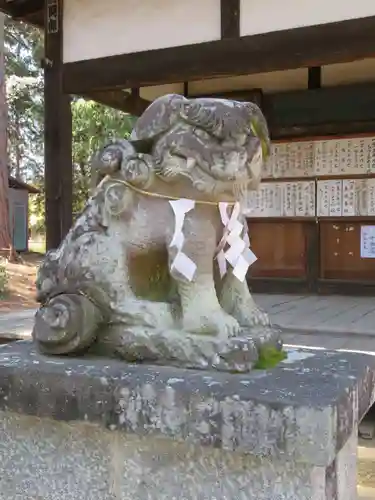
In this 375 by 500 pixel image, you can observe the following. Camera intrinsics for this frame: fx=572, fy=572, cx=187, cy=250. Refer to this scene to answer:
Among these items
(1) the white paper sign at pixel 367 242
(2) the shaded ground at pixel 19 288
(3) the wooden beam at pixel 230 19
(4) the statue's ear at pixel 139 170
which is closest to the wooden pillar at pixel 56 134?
(3) the wooden beam at pixel 230 19

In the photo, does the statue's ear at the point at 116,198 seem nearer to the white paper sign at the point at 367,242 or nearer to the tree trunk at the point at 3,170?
the white paper sign at the point at 367,242

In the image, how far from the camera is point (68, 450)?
4.81 ft

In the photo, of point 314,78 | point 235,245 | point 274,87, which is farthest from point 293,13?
point 235,245

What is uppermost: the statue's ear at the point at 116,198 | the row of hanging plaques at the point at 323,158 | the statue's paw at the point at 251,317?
the row of hanging plaques at the point at 323,158

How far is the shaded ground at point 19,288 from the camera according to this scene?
8.29 meters

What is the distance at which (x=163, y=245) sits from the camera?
1509mm

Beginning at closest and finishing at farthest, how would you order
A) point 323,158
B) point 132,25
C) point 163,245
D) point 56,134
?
point 163,245 < point 132,25 < point 56,134 < point 323,158

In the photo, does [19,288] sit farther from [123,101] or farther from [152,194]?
[152,194]

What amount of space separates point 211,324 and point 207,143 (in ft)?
1.47

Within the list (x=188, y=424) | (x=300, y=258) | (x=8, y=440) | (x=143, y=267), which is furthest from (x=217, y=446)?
(x=300, y=258)

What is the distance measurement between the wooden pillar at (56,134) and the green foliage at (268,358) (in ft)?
12.1

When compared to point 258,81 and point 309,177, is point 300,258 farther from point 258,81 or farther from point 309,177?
point 258,81

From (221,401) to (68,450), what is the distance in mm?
481

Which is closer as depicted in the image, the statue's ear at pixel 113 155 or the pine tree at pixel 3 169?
Result: the statue's ear at pixel 113 155
